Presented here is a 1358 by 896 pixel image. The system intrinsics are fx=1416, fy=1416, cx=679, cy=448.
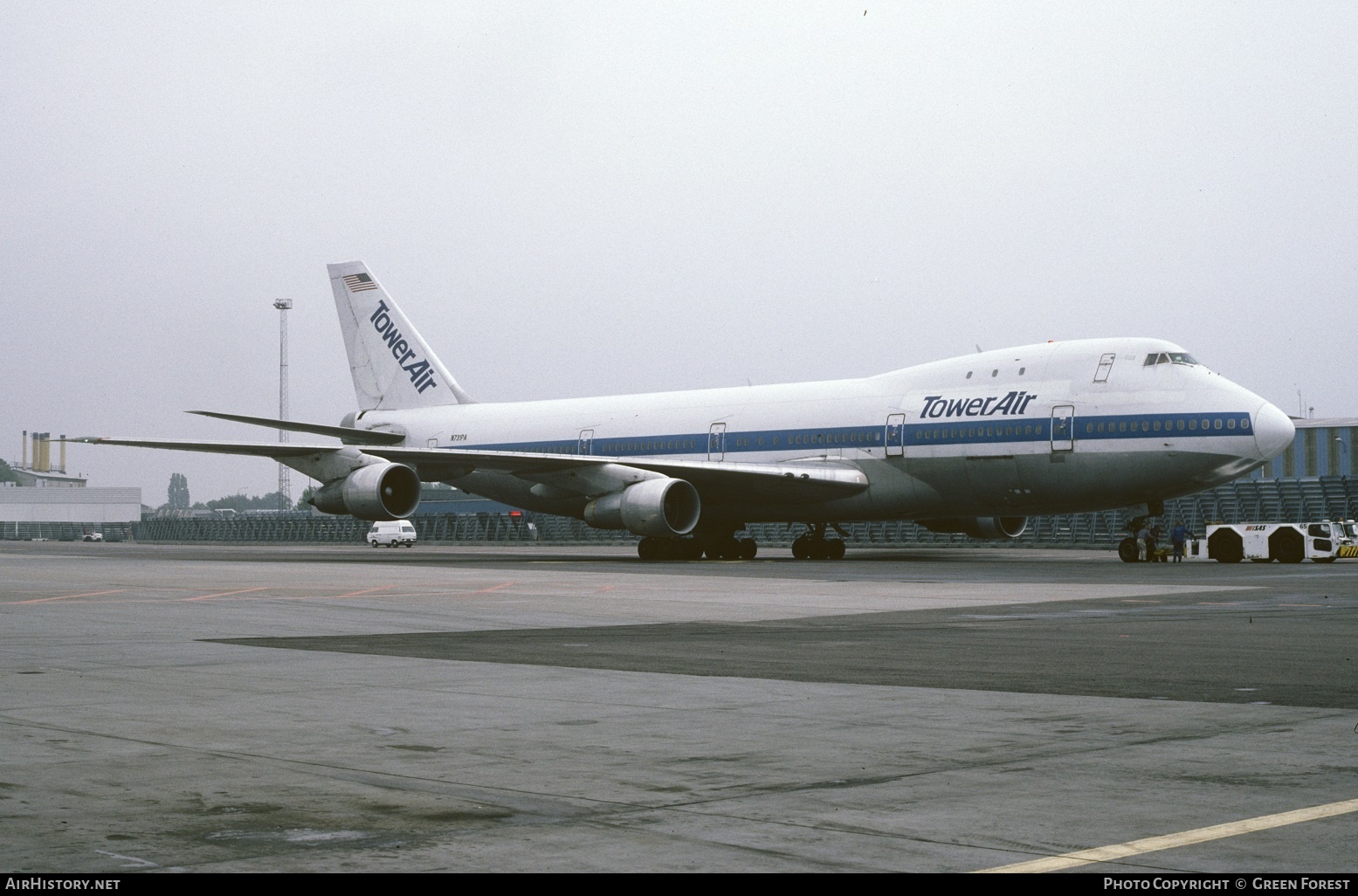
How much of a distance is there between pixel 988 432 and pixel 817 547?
723cm

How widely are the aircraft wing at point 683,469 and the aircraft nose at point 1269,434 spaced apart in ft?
28.3

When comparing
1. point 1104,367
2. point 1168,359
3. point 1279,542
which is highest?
point 1168,359

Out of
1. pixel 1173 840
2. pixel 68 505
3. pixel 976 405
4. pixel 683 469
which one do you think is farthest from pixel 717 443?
pixel 68 505

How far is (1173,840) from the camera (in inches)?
182

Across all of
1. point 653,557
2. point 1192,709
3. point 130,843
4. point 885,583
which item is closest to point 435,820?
point 130,843

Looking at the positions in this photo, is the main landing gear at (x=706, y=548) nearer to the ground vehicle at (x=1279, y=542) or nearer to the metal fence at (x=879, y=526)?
the metal fence at (x=879, y=526)

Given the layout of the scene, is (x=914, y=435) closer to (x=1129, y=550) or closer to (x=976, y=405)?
(x=976, y=405)

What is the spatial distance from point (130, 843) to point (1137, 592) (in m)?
17.4

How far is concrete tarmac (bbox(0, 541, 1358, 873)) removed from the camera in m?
4.65

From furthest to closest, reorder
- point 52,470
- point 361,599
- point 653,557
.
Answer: point 52,470 → point 653,557 → point 361,599

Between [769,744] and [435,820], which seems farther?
[769,744]

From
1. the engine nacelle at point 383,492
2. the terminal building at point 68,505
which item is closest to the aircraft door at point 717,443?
the engine nacelle at point 383,492

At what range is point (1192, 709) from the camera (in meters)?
7.87
